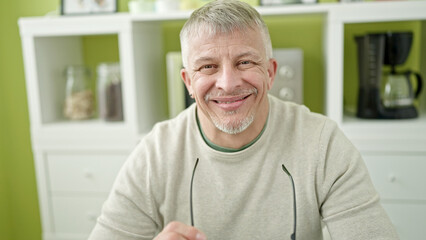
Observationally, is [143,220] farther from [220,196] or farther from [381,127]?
[381,127]

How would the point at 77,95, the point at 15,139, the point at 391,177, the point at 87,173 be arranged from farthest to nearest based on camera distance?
the point at 15,139, the point at 77,95, the point at 87,173, the point at 391,177

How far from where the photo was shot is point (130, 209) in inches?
45.8

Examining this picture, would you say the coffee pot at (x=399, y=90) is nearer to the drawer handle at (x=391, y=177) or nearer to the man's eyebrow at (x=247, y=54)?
the drawer handle at (x=391, y=177)

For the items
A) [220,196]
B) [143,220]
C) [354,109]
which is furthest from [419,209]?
[143,220]

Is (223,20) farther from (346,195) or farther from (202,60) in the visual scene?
(346,195)

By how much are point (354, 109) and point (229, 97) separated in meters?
1.20

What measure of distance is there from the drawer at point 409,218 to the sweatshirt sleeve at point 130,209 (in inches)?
43.0

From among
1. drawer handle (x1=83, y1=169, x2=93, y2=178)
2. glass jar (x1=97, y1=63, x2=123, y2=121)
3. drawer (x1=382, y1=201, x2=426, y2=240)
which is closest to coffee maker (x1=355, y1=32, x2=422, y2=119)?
drawer (x1=382, y1=201, x2=426, y2=240)

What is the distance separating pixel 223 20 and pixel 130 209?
56 centimetres

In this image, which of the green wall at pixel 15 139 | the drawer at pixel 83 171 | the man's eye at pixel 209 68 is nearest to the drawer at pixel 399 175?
the man's eye at pixel 209 68

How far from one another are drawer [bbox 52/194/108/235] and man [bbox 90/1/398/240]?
0.90 m

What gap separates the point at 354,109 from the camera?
2.11 meters

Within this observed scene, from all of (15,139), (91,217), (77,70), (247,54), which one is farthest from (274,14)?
(15,139)

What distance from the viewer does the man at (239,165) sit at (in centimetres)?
107
